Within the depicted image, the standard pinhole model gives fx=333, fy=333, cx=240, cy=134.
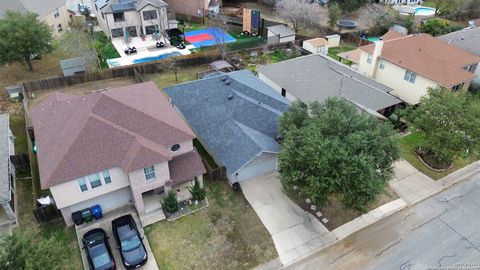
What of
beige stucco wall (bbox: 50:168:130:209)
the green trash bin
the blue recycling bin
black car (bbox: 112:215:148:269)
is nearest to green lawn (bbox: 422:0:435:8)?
beige stucco wall (bbox: 50:168:130:209)

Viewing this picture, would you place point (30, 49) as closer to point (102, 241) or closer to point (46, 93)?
point (46, 93)

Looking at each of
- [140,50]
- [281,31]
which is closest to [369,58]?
[281,31]

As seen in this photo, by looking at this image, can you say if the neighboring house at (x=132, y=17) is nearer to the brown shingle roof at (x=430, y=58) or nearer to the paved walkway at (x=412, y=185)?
the brown shingle roof at (x=430, y=58)

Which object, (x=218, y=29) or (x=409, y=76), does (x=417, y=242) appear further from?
(x=218, y=29)

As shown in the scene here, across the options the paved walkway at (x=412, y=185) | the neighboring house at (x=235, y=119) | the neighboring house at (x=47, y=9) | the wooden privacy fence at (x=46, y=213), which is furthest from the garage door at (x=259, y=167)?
the neighboring house at (x=47, y=9)

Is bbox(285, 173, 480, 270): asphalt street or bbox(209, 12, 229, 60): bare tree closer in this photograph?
bbox(285, 173, 480, 270): asphalt street

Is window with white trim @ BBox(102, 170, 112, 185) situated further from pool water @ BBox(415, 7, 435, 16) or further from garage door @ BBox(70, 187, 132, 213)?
pool water @ BBox(415, 7, 435, 16)
